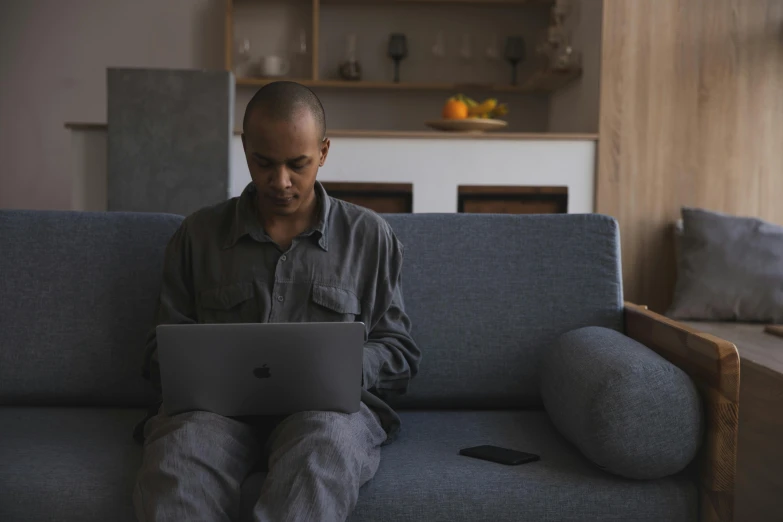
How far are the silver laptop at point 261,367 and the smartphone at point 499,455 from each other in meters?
0.24

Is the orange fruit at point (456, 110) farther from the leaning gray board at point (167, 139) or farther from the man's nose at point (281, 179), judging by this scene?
the man's nose at point (281, 179)

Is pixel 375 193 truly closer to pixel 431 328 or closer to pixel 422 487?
pixel 431 328

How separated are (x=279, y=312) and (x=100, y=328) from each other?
0.45 meters

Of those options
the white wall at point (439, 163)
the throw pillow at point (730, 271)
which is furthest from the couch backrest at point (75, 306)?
the throw pillow at point (730, 271)

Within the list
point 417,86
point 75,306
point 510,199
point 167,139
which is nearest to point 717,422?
point 75,306

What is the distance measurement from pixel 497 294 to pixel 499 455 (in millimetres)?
474

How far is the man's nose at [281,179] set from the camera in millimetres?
1639

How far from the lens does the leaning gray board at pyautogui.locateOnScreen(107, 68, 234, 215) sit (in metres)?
3.22

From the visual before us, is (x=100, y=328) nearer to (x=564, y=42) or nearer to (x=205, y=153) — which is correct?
(x=205, y=153)

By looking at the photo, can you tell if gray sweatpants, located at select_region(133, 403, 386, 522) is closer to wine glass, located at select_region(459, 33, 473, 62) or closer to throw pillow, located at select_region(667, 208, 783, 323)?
throw pillow, located at select_region(667, 208, 783, 323)

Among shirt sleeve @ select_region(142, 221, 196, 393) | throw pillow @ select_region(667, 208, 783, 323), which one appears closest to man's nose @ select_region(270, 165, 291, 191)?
shirt sleeve @ select_region(142, 221, 196, 393)

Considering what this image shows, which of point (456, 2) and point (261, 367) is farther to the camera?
point (456, 2)

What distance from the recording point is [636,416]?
1.46 metres

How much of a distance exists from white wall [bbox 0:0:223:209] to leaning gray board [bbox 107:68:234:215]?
229 centimetres
